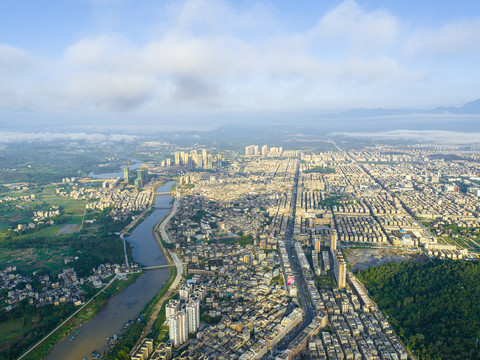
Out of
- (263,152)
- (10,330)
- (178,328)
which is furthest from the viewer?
(263,152)

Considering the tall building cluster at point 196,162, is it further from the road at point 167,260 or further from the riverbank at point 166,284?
the riverbank at point 166,284

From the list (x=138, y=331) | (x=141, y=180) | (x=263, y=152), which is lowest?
(x=138, y=331)

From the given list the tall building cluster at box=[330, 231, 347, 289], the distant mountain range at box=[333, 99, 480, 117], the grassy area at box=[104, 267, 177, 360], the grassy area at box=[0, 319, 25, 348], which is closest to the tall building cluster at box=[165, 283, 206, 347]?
the grassy area at box=[104, 267, 177, 360]

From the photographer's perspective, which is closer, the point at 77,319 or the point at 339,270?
the point at 77,319

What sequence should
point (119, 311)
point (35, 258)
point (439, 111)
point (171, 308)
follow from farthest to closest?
point (439, 111) < point (35, 258) < point (119, 311) < point (171, 308)

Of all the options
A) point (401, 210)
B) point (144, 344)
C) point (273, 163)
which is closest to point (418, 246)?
point (401, 210)

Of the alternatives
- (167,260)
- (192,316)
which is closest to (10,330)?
(192,316)

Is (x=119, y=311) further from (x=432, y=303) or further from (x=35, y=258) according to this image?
(x=432, y=303)
